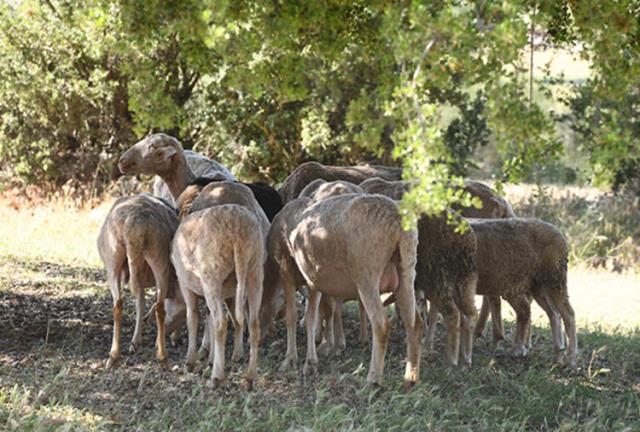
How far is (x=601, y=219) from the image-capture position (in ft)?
68.6

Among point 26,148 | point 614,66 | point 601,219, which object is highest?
point 614,66

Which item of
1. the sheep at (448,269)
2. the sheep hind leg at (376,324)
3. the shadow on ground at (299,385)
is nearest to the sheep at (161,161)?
the shadow on ground at (299,385)

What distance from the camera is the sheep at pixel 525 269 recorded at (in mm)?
10352

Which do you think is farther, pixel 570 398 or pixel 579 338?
pixel 579 338

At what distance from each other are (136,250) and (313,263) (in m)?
1.63

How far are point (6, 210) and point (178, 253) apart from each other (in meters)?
12.1

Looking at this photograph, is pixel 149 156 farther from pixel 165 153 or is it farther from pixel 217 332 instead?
pixel 217 332

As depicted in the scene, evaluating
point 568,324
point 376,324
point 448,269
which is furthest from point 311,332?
point 568,324

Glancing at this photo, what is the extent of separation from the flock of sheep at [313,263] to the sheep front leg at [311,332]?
0.01 m

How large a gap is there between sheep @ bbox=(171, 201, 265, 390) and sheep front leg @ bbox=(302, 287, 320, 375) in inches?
30.6

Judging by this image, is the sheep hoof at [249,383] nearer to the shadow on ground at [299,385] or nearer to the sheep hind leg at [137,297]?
the shadow on ground at [299,385]

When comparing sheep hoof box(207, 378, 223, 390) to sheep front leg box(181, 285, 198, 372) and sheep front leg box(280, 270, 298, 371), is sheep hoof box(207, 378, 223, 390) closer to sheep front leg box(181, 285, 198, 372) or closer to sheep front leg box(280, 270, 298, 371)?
sheep front leg box(181, 285, 198, 372)

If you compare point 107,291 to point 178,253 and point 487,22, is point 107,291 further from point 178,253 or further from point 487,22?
point 487,22

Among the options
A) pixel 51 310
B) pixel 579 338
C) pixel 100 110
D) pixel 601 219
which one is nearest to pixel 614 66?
pixel 579 338
